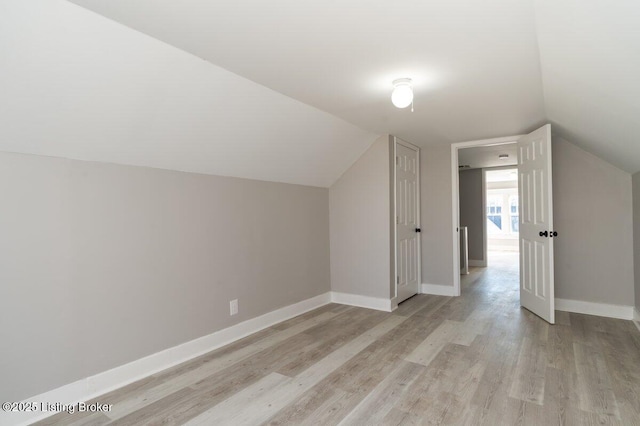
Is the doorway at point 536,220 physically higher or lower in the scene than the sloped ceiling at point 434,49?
lower

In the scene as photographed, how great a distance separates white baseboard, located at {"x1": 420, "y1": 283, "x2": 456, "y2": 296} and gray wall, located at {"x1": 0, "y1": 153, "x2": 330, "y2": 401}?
7.72 ft

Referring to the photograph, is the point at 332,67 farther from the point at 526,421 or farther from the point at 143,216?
the point at 526,421

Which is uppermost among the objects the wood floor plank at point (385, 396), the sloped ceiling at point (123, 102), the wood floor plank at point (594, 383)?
the sloped ceiling at point (123, 102)

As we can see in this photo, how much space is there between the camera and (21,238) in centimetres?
188

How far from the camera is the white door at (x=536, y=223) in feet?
11.0

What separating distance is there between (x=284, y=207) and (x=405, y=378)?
204 centimetres

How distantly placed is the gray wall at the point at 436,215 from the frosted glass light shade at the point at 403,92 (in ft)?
7.97

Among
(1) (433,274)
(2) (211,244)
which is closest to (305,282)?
(2) (211,244)

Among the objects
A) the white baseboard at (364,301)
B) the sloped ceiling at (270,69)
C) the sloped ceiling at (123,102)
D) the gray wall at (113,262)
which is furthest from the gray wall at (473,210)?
the gray wall at (113,262)

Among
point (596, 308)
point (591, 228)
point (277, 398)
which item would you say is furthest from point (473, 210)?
point (277, 398)

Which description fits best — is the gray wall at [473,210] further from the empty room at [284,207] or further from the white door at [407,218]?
the empty room at [284,207]

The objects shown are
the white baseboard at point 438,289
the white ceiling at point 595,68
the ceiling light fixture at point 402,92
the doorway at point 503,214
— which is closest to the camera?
the white ceiling at point 595,68

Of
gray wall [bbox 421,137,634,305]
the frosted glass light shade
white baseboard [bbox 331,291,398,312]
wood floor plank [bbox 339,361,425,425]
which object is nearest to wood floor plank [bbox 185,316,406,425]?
wood floor plank [bbox 339,361,425,425]

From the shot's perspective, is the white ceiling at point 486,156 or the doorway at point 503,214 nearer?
the white ceiling at point 486,156
